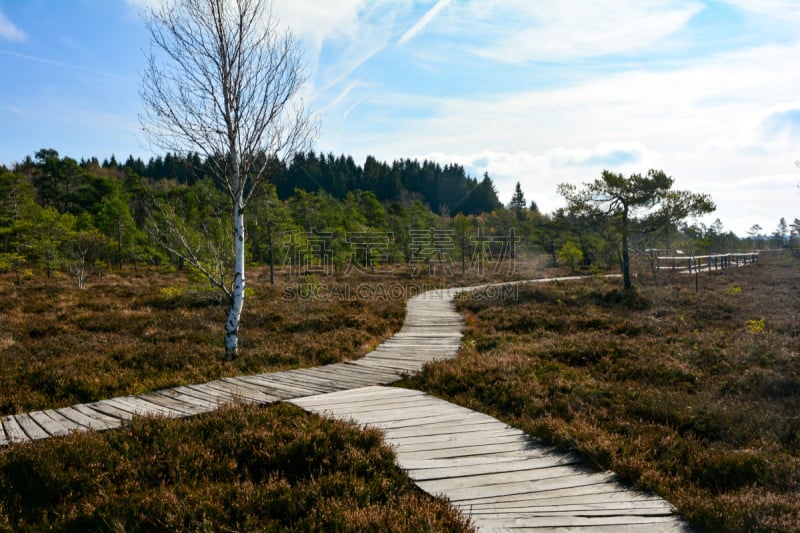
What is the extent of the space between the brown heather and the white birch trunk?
4.41 metres

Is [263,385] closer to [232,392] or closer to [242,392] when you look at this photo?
[242,392]

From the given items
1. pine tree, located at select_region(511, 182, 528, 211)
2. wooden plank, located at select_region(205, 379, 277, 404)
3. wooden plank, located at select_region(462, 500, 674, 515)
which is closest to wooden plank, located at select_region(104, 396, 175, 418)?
wooden plank, located at select_region(205, 379, 277, 404)

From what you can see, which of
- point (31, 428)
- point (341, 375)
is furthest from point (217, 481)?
point (341, 375)

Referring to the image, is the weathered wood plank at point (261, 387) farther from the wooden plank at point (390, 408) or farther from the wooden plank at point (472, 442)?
the wooden plank at point (472, 442)

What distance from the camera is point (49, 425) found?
21.2 ft

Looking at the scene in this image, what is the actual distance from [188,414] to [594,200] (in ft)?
79.7

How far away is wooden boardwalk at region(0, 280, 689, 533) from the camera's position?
4.08 metres

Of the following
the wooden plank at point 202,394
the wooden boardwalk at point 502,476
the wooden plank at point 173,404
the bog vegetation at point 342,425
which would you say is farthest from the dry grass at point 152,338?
the wooden boardwalk at point 502,476

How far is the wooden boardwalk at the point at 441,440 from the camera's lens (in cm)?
408

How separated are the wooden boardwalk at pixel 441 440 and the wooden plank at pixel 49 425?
2 centimetres

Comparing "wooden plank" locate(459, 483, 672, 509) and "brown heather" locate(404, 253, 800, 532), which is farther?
"brown heather" locate(404, 253, 800, 532)

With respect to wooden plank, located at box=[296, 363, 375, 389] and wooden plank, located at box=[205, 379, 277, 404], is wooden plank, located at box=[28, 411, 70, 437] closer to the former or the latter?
wooden plank, located at box=[205, 379, 277, 404]

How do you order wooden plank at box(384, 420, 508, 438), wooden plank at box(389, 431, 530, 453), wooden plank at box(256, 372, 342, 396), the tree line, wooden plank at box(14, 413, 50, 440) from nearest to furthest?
wooden plank at box(389, 431, 530, 453) < wooden plank at box(384, 420, 508, 438) < wooden plank at box(14, 413, 50, 440) < wooden plank at box(256, 372, 342, 396) < the tree line

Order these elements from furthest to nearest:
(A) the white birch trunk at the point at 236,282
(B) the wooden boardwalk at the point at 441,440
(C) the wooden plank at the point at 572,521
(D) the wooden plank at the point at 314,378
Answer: (A) the white birch trunk at the point at 236,282
(D) the wooden plank at the point at 314,378
(B) the wooden boardwalk at the point at 441,440
(C) the wooden plank at the point at 572,521
